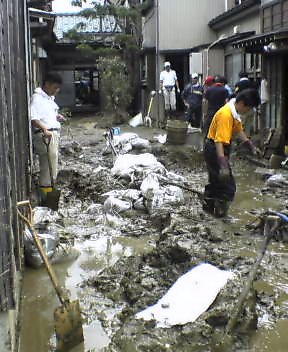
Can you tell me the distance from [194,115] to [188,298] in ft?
42.2

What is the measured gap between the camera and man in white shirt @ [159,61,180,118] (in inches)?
796

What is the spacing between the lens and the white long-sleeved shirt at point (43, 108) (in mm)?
7543

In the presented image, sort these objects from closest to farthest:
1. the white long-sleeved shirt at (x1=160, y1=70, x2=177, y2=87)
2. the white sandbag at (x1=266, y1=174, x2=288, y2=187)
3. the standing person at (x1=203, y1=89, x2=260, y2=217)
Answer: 1. the standing person at (x1=203, y1=89, x2=260, y2=217)
2. the white sandbag at (x1=266, y1=174, x2=288, y2=187)
3. the white long-sleeved shirt at (x1=160, y1=70, x2=177, y2=87)

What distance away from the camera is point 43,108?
7598mm

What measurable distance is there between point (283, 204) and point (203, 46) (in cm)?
1218

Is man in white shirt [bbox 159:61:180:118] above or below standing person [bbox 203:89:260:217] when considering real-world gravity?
above

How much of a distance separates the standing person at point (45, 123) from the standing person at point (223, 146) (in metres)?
2.27

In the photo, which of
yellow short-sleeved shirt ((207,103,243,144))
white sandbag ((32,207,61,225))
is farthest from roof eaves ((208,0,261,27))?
white sandbag ((32,207,61,225))

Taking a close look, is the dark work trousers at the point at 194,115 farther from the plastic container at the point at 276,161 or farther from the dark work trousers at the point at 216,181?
the dark work trousers at the point at 216,181

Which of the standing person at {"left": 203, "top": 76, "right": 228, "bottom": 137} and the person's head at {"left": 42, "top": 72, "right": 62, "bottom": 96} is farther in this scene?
the standing person at {"left": 203, "top": 76, "right": 228, "bottom": 137}

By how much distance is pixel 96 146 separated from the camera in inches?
639

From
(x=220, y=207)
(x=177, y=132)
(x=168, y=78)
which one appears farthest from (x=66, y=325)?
(x=168, y=78)

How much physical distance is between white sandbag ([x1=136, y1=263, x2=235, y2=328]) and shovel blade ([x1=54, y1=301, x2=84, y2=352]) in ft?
1.63

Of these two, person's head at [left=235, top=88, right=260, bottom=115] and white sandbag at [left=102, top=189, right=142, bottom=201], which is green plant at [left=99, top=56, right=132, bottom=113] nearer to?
white sandbag at [left=102, top=189, right=142, bottom=201]
